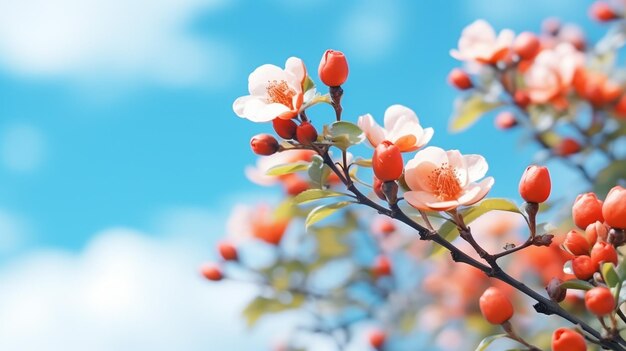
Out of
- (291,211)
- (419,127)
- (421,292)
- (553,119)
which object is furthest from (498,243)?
(419,127)

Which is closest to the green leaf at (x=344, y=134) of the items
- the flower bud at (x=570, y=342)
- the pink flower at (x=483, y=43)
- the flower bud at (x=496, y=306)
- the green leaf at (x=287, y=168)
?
the green leaf at (x=287, y=168)

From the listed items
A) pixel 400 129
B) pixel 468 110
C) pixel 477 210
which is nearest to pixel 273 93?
pixel 400 129

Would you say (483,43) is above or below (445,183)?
above

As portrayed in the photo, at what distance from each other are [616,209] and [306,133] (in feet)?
1.73

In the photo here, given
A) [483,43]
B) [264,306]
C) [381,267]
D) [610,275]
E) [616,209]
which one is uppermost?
[483,43]

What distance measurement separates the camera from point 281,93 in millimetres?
1514

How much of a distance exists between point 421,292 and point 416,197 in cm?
207

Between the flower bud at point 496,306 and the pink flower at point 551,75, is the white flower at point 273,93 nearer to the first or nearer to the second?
the flower bud at point 496,306

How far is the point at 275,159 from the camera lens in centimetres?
296

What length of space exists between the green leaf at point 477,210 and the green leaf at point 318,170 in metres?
0.24

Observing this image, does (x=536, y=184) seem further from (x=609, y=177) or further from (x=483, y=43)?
(x=609, y=177)

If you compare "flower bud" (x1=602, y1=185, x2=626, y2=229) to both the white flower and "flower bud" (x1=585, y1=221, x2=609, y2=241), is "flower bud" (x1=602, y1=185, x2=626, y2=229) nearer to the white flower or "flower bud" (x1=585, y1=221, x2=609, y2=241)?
"flower bud" (x1=585, y1=221, x2=609, y2=241)

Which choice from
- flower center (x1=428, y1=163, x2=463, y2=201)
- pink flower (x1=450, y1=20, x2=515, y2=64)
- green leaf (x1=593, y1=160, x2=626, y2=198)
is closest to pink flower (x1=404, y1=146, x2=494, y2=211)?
flower center (x1=428, y1=163, x2=463, y2=201)

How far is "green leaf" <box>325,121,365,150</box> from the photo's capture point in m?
1.46
